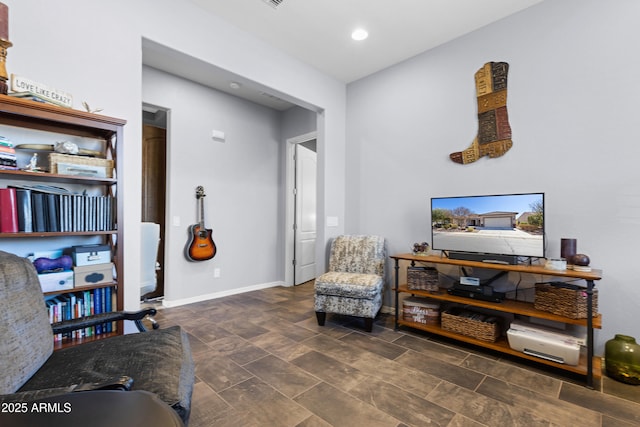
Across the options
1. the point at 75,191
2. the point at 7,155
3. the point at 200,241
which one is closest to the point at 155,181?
the point at 200,241

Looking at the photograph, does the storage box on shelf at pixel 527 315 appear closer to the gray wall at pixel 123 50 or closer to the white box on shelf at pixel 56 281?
the gray wall at pixel 123 50

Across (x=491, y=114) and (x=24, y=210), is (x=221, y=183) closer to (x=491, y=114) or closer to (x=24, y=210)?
(x=24, y=210)

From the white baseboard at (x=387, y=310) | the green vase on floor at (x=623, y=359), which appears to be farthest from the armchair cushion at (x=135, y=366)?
the green vase on floor at (x=623, y=359)

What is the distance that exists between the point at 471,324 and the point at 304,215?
9.60 feet

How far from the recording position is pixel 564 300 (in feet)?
6.53

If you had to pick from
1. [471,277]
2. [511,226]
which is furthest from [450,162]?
[471,277]

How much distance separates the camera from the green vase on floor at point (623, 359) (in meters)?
1.88

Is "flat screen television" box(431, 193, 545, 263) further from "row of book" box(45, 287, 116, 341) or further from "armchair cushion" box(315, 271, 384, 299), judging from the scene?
"row of book" box(45, 287, 116, 341)

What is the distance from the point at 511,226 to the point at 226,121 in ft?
11.7

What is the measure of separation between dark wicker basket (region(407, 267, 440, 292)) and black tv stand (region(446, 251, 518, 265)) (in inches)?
9.2

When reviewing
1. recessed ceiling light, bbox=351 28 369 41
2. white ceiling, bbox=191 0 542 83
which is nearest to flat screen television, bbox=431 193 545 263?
white ceiling, bbox=191 0 542 83

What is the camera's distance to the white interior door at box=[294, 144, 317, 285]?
469 cm

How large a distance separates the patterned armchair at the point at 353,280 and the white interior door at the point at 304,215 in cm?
133

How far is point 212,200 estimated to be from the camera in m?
3.91
